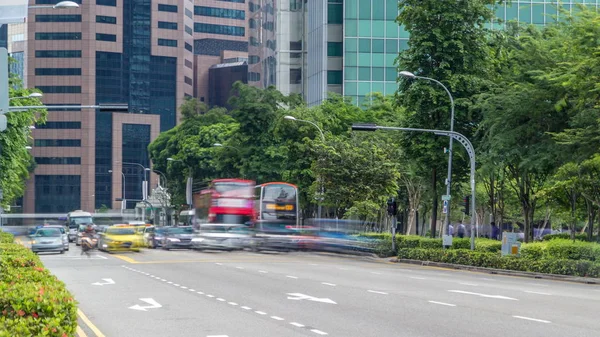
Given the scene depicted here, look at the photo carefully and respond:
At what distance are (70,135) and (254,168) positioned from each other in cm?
8751

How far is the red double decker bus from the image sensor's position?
183 ft

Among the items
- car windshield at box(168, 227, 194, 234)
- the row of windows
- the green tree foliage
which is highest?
the row of windows

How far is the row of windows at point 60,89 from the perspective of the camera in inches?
5955

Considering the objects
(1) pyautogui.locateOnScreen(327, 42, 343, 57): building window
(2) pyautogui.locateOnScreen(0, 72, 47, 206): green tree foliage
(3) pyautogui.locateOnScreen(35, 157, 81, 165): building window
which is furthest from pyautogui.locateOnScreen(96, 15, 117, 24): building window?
(2) pyautogui.locateOnScreen(0, 72, 47, 206): green tree foliage

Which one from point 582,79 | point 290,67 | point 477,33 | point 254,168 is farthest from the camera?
point 290,67

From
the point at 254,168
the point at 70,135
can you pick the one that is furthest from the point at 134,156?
the point at 254,168

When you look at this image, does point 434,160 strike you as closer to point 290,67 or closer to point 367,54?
point 367,54

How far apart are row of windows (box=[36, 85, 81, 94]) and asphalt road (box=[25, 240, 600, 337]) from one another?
123 metres

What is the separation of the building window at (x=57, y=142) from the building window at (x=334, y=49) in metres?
70.3

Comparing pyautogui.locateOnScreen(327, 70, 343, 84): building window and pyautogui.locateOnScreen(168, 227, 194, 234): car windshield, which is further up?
pyautogui.locateOnScreen(327, 70, 343, 84): building window

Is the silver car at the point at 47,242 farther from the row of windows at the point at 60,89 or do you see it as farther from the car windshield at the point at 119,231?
the row of windows at the point at 60,89

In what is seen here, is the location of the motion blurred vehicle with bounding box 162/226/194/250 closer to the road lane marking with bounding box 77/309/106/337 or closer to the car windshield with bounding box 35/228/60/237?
the car windshield with bounding box 35/228/60/237

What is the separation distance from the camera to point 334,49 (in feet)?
311

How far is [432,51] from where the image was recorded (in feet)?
156
